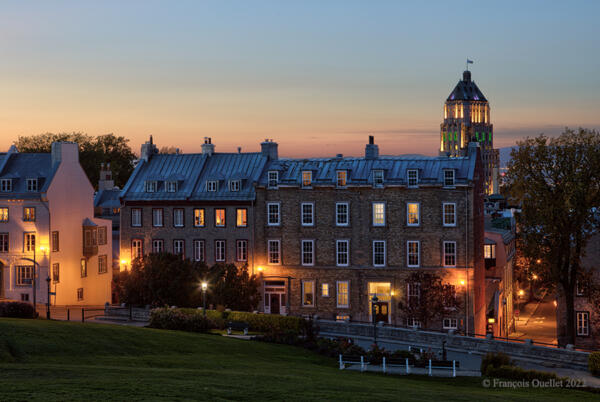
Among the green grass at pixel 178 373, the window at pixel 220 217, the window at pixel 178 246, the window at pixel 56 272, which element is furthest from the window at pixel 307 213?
the window at pixel 56 272

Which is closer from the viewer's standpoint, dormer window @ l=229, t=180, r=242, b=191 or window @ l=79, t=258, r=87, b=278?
dormer window @ l=229, t=180, r=242, b=191

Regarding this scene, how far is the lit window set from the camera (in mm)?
72188

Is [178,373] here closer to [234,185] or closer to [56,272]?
[234,185]

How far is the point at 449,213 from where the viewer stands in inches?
2645

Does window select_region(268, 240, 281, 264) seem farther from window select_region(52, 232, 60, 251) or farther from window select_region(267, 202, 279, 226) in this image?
window select_region(52, 232, 60, 251)

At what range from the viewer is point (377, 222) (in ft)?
227

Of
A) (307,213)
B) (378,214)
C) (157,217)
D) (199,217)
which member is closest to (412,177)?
(378,214)

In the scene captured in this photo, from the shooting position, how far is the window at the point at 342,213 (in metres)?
69.7

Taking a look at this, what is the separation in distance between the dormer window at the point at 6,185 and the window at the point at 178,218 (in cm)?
1446

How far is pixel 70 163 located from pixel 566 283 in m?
43.7

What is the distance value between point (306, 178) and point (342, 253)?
6.99m

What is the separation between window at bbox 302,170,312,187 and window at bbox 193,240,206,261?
1057cm

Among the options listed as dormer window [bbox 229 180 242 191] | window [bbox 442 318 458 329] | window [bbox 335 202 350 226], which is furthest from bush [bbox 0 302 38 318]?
window [bbox 442 318 458 329]

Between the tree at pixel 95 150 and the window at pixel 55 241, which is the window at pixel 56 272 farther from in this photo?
the tree at pixel 95 150
